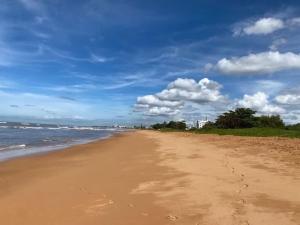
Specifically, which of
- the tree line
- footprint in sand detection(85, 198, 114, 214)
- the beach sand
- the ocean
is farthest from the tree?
footprint in sand detection(85, 198, 114, 214)

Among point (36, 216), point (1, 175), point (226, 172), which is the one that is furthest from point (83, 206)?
point (1, 175)

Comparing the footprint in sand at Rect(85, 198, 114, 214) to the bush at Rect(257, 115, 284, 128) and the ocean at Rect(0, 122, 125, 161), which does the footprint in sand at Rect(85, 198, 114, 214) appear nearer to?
the ocean at Rect(0, 122, 125, 161)

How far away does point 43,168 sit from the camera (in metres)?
17.6

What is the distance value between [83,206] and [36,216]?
3.71 feet

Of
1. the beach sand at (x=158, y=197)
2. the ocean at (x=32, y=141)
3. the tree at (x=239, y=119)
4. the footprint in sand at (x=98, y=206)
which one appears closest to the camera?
the beach sand at (x=158, y=197)

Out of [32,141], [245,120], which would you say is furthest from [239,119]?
[32,141]

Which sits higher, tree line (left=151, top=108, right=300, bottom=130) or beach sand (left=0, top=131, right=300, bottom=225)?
tree line (left=151, top=108, right=300, bottom=130)

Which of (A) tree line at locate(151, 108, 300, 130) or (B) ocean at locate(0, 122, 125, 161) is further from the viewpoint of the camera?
(A) tree line at locate(151, 108, 300, 130)

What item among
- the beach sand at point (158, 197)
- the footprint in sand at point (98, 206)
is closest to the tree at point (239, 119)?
the beach sand at point (158, 197)

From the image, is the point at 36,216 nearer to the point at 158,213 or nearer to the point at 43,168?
the point at 158,213

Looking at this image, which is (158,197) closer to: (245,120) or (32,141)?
(32,141)

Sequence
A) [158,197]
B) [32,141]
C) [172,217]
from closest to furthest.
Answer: [172,217] < [158,197] < [32,141]

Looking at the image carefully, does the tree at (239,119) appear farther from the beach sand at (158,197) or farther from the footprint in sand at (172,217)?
the footprint in sand at (172,217)

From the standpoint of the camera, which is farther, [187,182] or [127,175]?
[127,175]
